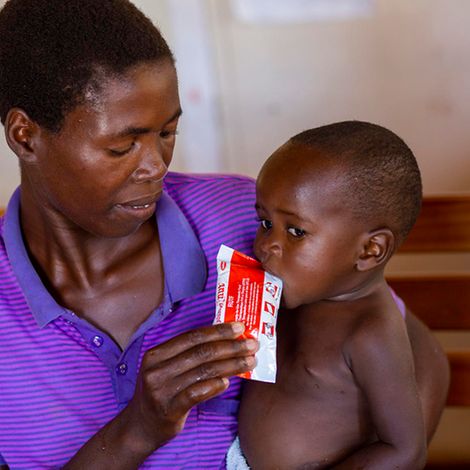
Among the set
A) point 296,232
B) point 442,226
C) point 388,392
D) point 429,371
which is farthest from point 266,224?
point 442,226

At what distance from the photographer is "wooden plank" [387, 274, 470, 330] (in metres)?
1.66

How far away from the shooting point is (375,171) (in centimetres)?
109

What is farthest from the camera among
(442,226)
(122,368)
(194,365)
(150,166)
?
(442,226)

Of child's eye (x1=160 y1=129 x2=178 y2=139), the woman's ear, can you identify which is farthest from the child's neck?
the woman's ear

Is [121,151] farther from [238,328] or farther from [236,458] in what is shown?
[236,458]

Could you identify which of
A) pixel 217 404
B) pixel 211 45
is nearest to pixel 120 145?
pixel 217 404

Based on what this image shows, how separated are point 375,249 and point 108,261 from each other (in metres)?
0.41

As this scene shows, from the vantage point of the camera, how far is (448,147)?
2037mm

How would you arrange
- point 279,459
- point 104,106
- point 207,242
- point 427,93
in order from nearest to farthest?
point 104,106, point 279,459, point 207,242, point 427,93

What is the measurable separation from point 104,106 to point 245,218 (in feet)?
1.11

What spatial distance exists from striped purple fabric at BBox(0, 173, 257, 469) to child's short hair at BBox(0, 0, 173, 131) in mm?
257

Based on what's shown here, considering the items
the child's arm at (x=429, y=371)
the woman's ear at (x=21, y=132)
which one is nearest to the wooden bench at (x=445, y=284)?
the child's arm at (x=429, y=371)

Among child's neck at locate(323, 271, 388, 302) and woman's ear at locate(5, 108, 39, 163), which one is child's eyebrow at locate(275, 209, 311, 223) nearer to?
child's neck at locate(323, 271, 388, 302)

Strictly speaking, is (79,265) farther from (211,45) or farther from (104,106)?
(211,45)
